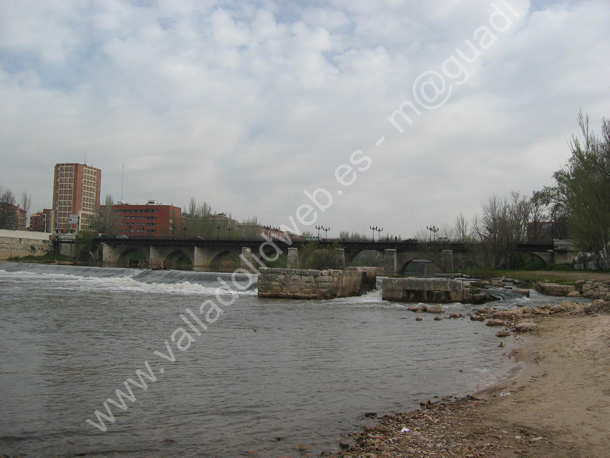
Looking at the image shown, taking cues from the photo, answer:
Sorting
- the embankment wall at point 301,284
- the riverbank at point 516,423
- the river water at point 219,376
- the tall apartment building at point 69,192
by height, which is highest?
the tall apartment building at point 69,192

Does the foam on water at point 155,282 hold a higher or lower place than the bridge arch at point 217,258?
lower

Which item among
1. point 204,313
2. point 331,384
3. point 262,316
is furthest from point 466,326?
point 204,313

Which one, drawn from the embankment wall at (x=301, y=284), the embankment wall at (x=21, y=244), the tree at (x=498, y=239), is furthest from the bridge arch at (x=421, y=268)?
the embankment wall at (x=21, y=244)

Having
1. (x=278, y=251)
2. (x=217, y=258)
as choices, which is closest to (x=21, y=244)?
(x=217, y=258)

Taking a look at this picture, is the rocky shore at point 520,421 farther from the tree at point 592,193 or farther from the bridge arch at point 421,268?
the bridge arch at point 421,268

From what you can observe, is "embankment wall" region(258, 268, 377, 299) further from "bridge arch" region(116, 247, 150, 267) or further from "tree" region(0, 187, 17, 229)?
"tree" region(0, 187, 17, 229)

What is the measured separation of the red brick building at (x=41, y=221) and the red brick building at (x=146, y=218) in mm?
33152

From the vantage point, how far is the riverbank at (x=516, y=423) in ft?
13.8

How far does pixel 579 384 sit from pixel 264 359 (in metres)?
5.01

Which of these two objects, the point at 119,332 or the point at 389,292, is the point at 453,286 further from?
the point at 119,332

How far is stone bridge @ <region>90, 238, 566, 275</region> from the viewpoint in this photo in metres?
45.2

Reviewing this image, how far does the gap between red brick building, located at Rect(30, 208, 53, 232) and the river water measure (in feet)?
479

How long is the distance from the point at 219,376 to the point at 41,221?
16590 cm

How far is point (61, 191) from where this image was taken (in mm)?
140000
